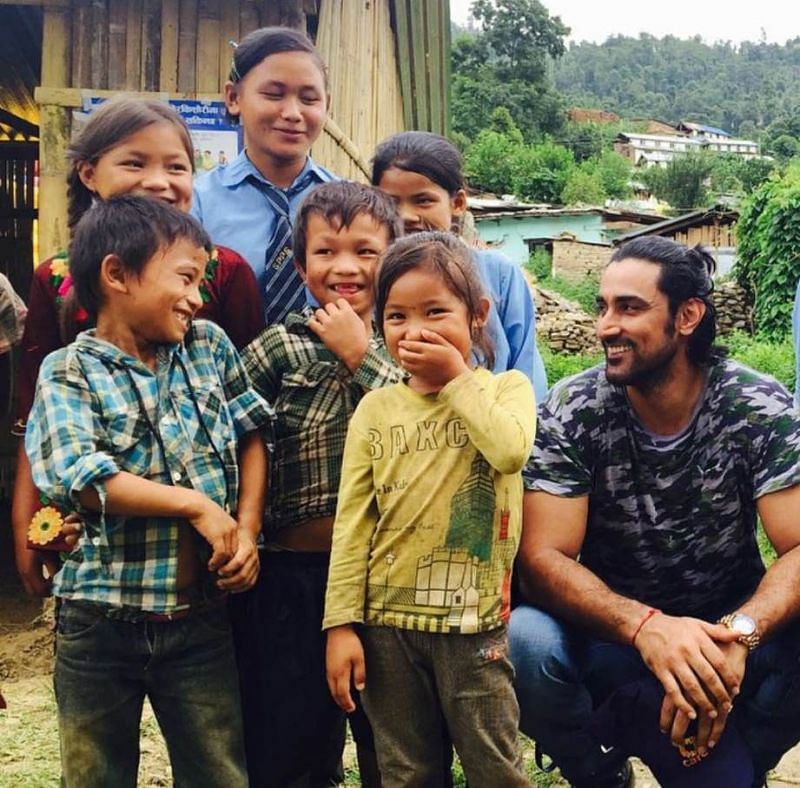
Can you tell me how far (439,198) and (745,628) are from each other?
4.73 feet

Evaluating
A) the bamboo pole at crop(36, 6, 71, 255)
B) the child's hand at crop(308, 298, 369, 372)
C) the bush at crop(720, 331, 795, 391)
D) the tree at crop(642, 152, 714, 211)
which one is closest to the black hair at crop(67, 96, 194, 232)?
the child's hand at crop(308, 298, 369, 372)

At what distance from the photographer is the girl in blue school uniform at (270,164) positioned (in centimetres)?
285

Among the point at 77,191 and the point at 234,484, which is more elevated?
the point at 77,191

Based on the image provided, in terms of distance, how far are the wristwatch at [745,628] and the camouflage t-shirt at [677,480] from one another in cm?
31

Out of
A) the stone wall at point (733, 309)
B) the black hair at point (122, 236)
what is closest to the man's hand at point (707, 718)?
the black hair at point (122, 236)

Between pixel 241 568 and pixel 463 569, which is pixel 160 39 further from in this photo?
pixel 463 569

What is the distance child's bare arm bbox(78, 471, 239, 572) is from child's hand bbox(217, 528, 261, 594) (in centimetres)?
2

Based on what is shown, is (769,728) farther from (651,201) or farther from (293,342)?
(651,201)

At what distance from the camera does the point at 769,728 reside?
110 inches

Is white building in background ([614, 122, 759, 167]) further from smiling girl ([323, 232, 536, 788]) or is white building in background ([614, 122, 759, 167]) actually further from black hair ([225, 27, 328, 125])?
smiling girl ([323, 232, 536, 788])

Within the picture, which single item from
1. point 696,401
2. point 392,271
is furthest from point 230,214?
point 696,401

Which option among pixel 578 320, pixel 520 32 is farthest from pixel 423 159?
pixel 520 32

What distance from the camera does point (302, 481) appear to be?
2.47 metres

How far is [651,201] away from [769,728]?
5158 cm
